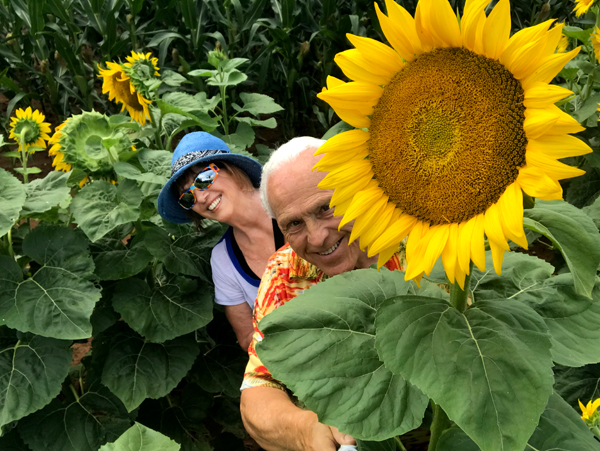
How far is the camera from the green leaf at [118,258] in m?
2.40

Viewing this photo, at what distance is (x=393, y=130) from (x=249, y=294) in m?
1.84

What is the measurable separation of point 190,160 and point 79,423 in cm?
121

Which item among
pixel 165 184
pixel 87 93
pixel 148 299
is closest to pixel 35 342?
pixel 148 299

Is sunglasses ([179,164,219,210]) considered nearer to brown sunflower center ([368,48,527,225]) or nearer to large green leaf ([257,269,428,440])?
large green leaf ([257,269,428,440])

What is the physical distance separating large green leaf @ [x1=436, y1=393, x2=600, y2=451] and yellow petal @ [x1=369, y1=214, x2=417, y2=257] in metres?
0.37

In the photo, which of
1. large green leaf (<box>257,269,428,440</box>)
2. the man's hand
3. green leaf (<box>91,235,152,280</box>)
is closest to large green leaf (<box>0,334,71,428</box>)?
green leaf (<box>91,235,152,280</box>)

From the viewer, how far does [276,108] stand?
3.49 metres

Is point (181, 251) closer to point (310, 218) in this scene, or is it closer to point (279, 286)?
point (279, 286)

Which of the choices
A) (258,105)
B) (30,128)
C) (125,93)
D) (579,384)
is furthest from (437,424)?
(258,105)

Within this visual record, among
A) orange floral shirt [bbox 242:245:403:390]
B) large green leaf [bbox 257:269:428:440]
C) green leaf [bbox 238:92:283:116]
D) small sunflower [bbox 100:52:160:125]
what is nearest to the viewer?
large green leaf [bbox 257:269:428:440]

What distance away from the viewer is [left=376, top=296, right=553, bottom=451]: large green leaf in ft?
2.41

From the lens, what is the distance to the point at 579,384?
1934mm

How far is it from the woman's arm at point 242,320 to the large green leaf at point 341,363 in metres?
1.69

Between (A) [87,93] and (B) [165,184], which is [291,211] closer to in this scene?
(B) [165,184]
